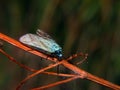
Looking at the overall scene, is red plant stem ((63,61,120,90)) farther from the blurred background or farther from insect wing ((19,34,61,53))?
the blurred background

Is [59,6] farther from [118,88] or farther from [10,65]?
[118,88]

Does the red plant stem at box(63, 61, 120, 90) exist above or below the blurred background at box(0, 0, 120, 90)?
above

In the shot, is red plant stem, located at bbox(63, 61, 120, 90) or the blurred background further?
the blurred background

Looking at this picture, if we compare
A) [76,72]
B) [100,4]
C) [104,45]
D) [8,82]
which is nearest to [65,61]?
[76,72]

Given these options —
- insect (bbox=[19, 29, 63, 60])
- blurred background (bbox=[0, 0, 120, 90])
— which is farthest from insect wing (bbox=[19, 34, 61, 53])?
blurred background (bbox=[0, 0, 120, 90])

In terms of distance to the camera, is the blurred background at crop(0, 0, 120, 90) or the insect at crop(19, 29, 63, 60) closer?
the insect at crop(19, 29, 63, 60)

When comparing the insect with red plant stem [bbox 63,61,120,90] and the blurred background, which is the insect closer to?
red plant stem [bbox 63,61,120,90]

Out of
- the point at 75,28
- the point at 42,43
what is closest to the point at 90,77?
the point at 42,43

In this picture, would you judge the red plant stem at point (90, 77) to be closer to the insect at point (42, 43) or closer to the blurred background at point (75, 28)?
the insect at point (42, 43)

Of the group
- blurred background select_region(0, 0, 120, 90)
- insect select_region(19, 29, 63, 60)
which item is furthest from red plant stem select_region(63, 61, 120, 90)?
blurred background select_region(0, 0, 120, 90)
